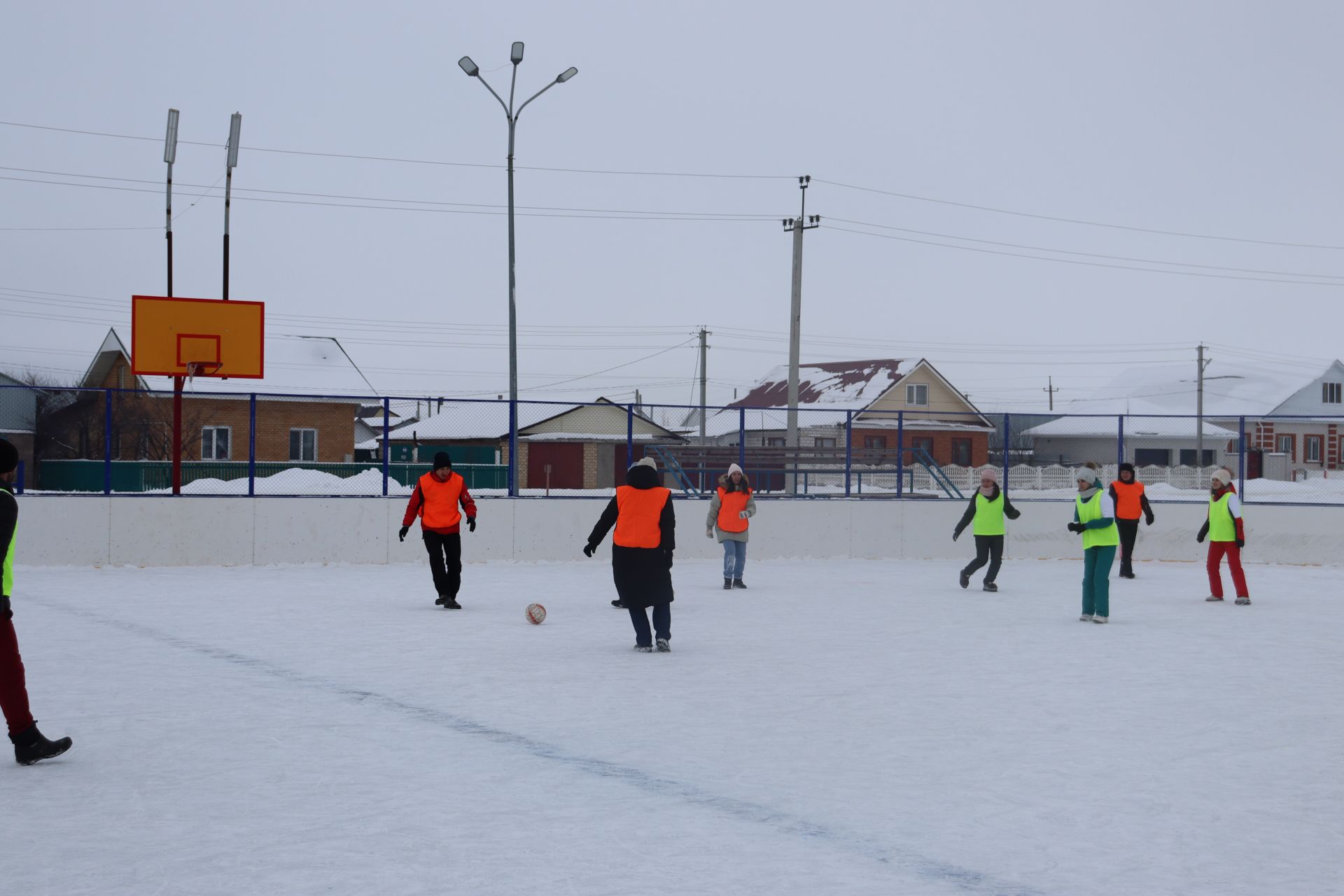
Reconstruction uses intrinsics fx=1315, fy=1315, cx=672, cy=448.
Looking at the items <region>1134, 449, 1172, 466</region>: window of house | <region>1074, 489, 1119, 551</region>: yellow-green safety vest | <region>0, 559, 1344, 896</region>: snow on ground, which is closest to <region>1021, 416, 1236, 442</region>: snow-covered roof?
<region>1134, 449, 1172, 466</region>: window of house

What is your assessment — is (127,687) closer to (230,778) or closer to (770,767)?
(230,778)

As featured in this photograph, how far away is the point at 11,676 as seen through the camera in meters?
6.28

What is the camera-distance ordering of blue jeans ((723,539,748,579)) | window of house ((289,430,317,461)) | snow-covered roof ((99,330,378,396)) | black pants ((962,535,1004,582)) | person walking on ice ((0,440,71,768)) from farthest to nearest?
snow-covered roof ((99,330,378,396)) → window of house ((289,430,317,461)) → blue jeans ((723,539,748,579)) → black pants ((962,535,1004,582)) → person walking on ice ((0,440,71,768))

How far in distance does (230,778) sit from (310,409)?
34.3 m

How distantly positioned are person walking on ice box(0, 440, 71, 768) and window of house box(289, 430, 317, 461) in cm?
3340

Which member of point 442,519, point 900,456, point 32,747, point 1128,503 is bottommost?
point 32,747

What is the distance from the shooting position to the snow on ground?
488 cm

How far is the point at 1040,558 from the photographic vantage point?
23.0 metres

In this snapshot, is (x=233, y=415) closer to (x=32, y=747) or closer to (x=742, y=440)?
(x=742, y=440)

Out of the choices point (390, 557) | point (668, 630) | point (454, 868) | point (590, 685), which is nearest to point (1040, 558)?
point (390, 557)

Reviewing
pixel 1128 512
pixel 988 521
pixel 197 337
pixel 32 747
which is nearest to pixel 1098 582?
pixel 988 521

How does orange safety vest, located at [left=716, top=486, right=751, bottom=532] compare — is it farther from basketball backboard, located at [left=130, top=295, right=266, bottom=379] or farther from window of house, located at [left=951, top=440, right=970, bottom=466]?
window of house, located at [left=951, top=440, right=970, bottom=466]

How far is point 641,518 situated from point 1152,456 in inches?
2212

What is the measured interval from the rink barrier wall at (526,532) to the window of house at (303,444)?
19.9m
